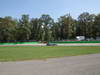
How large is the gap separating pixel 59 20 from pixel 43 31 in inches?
627

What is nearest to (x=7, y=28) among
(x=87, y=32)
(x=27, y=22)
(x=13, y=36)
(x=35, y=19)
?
(x=13, y=36)

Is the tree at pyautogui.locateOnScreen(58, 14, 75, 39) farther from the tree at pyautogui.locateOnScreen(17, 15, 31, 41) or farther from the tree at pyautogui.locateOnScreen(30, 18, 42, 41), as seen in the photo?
the tree at pyautogui.locateOnScreen(17, 15, 31, 41)

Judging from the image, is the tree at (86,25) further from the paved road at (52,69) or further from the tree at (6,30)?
the paved road at (52,69)

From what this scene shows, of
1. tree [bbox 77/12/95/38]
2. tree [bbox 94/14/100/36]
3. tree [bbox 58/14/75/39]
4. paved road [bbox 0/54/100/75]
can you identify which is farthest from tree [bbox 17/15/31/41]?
paved road [bbox 0/54/100/75]

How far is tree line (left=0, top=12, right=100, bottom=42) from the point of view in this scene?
95.2 metres

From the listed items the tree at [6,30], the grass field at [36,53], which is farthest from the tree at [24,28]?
the grass field at [36,53]

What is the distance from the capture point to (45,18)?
116 metres

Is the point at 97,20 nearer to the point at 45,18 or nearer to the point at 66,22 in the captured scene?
the point at 66,22

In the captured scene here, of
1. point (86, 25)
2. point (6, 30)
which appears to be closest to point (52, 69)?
point (6, 30)

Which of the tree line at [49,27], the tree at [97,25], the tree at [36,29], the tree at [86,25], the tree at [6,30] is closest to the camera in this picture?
the tree at [6,30]

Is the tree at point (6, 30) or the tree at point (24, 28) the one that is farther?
the tree at point (24, 28)

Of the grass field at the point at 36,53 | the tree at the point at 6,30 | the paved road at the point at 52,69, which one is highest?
the tree at the point at 6,30

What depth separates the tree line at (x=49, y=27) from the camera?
9519 cm

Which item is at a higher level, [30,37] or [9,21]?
[9,21]
